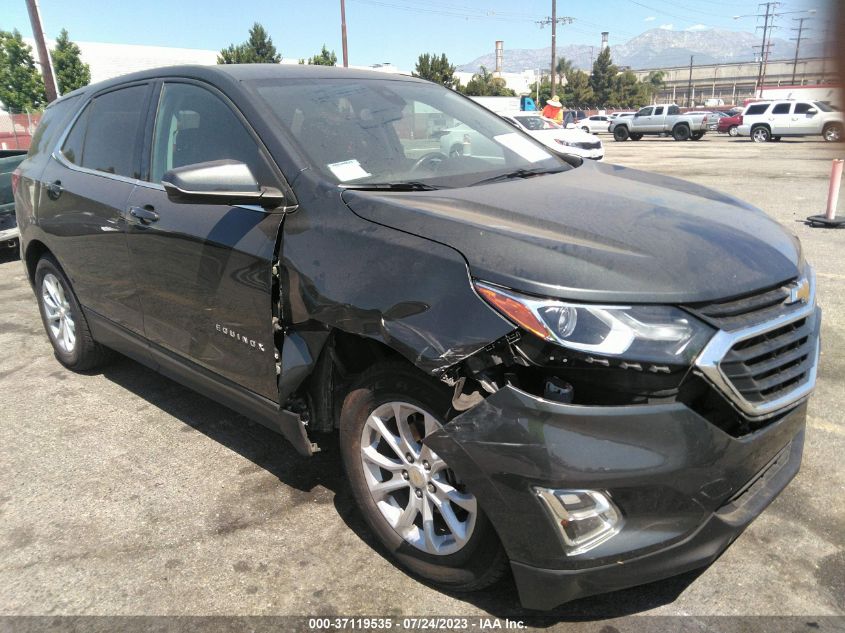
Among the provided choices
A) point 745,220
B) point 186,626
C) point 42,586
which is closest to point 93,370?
point 42,586

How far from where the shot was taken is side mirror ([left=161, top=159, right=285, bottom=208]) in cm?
261

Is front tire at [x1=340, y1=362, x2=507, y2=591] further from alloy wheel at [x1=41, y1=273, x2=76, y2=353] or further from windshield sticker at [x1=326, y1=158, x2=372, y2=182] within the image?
alloy wheel at [x1=41, y1=273, x2=76, y2=353]

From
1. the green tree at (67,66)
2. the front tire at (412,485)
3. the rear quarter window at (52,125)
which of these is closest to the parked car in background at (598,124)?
the green tree at (67,66)

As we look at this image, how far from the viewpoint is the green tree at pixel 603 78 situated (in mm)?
74938

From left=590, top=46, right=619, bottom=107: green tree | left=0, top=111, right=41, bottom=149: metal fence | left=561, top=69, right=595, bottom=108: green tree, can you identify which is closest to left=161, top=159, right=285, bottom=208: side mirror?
left=0, top=111, right=41, bottom=149: metal fence

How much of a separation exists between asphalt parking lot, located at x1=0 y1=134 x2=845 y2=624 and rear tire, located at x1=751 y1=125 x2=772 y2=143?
101 feet

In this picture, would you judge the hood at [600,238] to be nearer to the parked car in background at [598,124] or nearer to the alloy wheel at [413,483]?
the alloy wheel at [413,483]

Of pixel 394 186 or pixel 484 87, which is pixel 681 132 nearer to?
pixel 484 87

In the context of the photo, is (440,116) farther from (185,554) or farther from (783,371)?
(185,554)

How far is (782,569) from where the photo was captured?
8.18 ft

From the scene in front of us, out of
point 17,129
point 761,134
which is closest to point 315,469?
point 17,129

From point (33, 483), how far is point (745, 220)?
11.1 feet

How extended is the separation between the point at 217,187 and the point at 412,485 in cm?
136

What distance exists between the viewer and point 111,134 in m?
3.77
